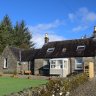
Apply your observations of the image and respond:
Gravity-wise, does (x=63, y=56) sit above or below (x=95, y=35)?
below

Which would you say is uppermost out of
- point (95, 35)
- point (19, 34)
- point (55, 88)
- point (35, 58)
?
point (19, 34)

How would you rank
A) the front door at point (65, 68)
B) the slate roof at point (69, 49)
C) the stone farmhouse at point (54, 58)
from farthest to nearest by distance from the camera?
the front door at point (65, 68)
the stone farmhouse at point (54, 58)
the slate roof at point (69, 49)

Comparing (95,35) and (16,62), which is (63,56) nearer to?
(95,35)

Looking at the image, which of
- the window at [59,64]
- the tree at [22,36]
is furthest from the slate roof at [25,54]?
the tree at [22,36]

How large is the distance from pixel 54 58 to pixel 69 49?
2925 mm

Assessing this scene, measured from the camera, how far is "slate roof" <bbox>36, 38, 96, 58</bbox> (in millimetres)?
43209

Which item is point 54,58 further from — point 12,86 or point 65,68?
point 12,86

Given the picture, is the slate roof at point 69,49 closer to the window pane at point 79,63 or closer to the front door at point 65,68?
the window pane at point 79,63

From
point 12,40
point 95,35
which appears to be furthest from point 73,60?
point 12,40

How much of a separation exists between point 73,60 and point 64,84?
29363 millimetres

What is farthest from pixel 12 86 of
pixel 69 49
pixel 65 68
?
pixel 69 49

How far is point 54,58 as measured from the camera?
45656 millimetres

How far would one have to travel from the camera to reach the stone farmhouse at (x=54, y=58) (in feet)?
143

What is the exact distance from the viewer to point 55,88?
13.0 m
